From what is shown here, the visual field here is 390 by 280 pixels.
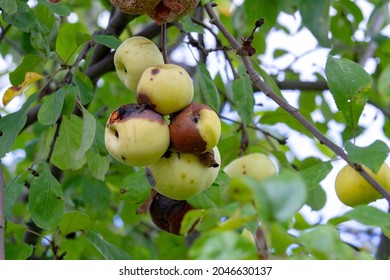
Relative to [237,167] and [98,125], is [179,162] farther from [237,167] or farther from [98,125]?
[237,167]

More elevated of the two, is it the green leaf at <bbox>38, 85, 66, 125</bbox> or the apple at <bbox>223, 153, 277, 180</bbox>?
the green leaf at <bbox>38, 85, 66, 125</bbox>

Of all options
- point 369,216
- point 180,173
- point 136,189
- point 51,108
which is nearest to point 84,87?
point 51,108

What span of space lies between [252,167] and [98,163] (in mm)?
337

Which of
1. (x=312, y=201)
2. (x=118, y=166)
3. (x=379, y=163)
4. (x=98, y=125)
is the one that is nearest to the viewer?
(x=379, y=163)

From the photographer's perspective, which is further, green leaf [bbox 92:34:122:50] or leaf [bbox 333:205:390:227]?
green leaf [bbox 92:34:122:50]

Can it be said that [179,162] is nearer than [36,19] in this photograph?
Yes

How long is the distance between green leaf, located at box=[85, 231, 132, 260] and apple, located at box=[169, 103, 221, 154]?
0.40 meters

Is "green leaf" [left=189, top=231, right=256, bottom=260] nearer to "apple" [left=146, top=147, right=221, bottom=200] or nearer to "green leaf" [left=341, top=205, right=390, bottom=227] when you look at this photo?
"green leaf" [left=341, top=205, right=390, bottom=227]

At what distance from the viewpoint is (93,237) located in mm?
1521

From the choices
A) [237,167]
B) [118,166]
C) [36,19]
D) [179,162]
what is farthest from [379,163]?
[118,166]

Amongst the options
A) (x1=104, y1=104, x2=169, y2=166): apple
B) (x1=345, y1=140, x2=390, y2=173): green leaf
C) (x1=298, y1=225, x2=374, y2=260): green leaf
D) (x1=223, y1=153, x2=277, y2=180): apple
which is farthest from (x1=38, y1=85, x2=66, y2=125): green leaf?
(x1=298, y1=225, x2=374, y2=260): green leaf

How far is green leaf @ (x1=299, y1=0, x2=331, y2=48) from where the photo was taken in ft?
5.50

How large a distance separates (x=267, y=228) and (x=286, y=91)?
1.55 m

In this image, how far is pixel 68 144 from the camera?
1.59 meters
